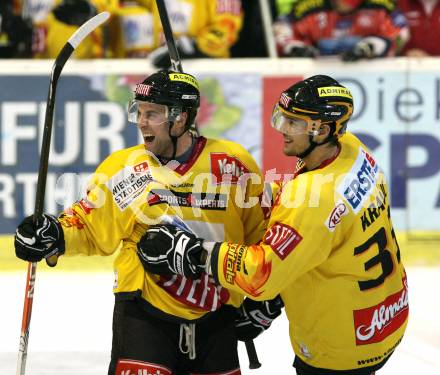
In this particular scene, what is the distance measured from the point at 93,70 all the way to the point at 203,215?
3.19m

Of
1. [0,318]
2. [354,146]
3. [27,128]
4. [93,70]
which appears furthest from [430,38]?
[354,146]

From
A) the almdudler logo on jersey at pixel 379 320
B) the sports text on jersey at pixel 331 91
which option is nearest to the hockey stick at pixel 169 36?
the sports text on jersey at pixel 331 91

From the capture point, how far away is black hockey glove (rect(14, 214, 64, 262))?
3.40 meters

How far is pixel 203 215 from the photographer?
11.4 ft

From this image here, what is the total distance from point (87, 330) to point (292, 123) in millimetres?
2232

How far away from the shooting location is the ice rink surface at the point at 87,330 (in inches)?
186

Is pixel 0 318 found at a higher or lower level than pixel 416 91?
lower

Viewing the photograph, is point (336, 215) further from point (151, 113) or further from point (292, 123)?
point (151, 113)

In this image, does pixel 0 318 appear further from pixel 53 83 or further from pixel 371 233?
pixel 371 233

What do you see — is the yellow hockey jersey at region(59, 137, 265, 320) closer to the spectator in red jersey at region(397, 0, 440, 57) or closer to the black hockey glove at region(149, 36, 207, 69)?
the black hockey glove at region(149, 36, 207, 69)

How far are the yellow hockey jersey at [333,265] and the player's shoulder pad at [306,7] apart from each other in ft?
12.1

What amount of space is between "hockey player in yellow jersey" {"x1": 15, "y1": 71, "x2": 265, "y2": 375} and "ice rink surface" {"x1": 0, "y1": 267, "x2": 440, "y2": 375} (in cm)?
120

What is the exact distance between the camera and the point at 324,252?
10.3ft

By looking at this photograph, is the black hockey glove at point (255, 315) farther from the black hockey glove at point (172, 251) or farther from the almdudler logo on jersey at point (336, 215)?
the almdudler logo on jersey at point (336, 215)
